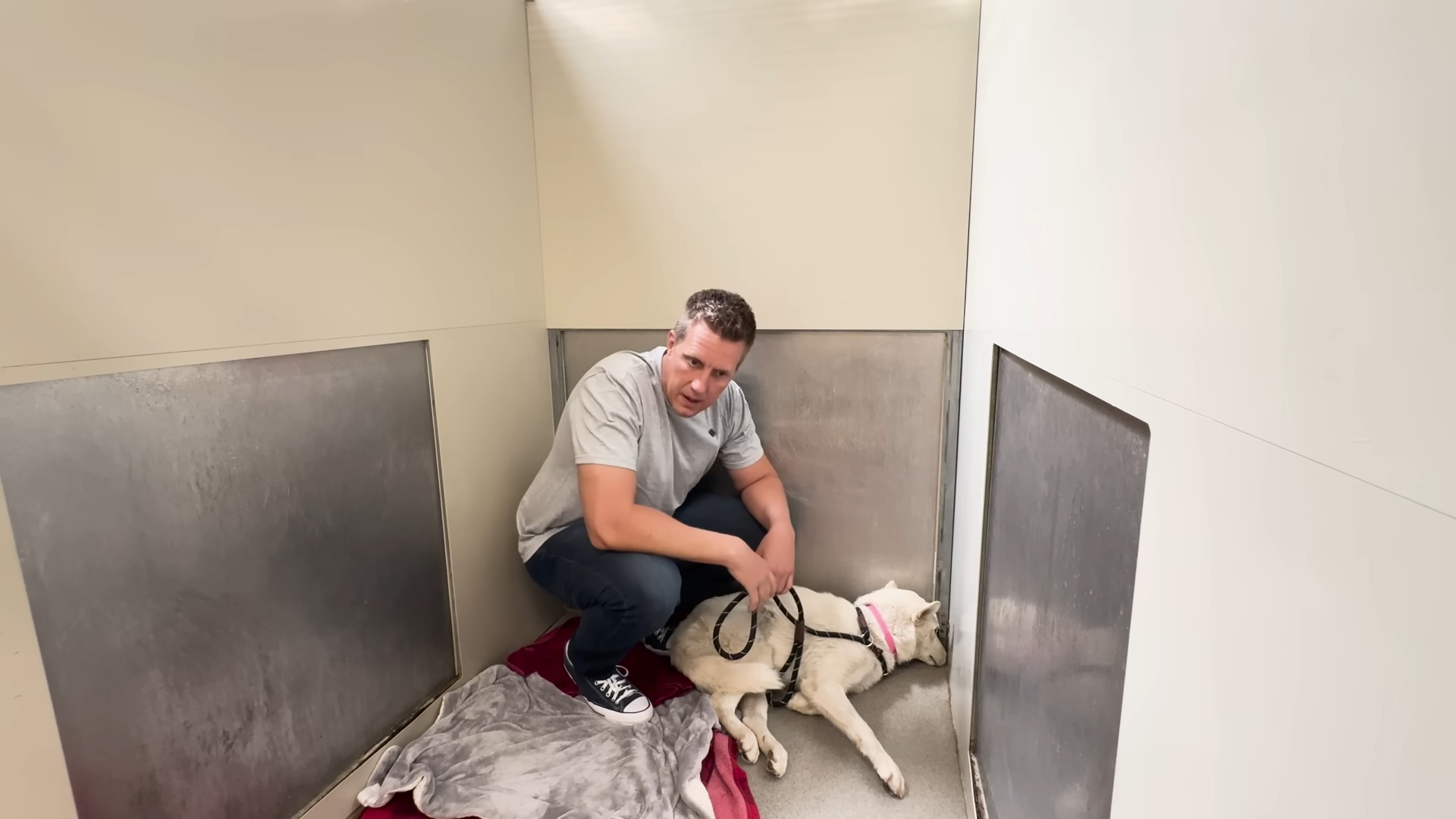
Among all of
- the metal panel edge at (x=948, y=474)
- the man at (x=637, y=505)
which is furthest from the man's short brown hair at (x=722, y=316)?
the metal panel edge at (x=948, y=474)

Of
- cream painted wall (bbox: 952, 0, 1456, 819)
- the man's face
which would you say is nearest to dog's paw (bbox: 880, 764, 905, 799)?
the man's face

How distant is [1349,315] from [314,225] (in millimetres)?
1470

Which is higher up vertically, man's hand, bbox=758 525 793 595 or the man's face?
the man's face

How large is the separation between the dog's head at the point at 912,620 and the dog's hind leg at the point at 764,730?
410mm

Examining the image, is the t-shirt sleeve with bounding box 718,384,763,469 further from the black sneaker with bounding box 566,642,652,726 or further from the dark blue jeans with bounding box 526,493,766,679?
the black sneaker with bounding box 566,642,652,726

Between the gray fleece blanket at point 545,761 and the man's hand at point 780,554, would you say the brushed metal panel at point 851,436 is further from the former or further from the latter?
the gray fleece blanket at point 545,761

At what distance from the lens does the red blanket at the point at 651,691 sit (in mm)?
1397

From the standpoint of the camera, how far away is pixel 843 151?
6.02 ft

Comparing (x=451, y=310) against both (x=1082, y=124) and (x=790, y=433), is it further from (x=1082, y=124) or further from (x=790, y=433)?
(x=1082, y=124)

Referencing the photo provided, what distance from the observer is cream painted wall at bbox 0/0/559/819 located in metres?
0.88

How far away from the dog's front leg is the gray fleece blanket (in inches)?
10.4

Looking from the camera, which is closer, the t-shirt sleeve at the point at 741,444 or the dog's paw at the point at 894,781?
the dog's paw at the point at 894,781

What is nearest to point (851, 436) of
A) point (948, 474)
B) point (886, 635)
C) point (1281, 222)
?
point (948, 474)

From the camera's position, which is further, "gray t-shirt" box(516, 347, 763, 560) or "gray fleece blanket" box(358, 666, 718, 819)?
"gray t-shirt" box(516, 347, 763, 560)
